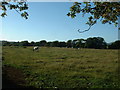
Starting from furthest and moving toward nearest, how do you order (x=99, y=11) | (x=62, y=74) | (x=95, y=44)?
(x=95, y=44) → (x=62, y=74) → (x=99, y=11)

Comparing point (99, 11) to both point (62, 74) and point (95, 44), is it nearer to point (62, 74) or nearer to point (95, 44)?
point (62, 74)

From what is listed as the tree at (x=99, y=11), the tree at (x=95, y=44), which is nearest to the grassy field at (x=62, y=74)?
the tree at (x=99, y=11)

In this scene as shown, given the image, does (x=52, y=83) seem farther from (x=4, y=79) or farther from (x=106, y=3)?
(x=106, y=3)

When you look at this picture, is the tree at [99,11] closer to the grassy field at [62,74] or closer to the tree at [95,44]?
the grassy field at [62,74]

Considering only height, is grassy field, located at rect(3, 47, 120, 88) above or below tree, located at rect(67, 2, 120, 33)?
below

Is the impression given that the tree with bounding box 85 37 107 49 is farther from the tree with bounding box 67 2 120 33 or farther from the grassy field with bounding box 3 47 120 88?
the tree with bounding box 67 2 120 33

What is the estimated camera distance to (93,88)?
11734 millimetres

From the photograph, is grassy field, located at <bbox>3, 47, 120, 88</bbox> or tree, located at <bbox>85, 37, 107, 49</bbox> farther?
tree, located at <bbox>85, 37, 107, 49</bbox>

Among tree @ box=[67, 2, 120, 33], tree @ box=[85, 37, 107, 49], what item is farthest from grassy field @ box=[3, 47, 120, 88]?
tree @ box=[85, 37, 107, 49]

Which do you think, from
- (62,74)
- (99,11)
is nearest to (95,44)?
(62,74)

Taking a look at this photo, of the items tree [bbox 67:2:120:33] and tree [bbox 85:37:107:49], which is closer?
tree [bbox 67:2:120:33]

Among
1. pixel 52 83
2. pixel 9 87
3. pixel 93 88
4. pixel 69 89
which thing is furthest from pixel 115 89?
pixel 9 87

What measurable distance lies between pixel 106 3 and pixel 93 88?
18.3ft

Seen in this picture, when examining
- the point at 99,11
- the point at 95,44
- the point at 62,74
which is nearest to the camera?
the point at 99,11
